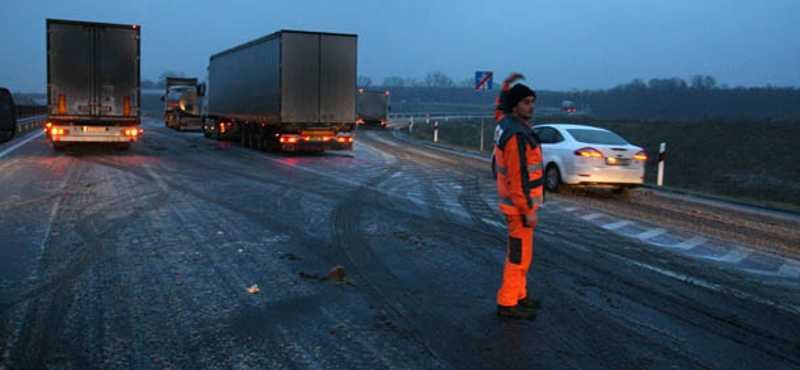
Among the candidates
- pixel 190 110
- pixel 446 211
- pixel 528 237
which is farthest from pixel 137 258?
pixel 190 110

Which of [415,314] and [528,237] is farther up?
[528,237]

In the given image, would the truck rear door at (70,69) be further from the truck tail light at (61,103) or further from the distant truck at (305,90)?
the distant truck at (305,90)

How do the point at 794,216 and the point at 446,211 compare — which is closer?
the point at 446,211

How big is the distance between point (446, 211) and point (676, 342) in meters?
5.84

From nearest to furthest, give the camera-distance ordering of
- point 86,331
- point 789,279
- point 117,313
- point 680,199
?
point 86,331 < point 117,313 < point 789,279 < point 680,199

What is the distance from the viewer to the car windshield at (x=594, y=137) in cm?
1292

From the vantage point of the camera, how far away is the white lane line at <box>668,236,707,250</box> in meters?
8.08

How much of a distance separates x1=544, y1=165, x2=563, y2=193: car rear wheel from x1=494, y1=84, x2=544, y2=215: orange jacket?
841 centimetres

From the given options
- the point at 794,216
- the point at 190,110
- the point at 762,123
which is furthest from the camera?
the point at 762,123

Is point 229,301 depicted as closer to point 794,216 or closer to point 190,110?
point 794,216

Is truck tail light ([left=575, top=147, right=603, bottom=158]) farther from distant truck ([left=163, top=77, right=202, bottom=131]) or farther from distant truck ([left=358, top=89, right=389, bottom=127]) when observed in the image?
distant truck ([left=358, top=89, right=389, bottom=127])

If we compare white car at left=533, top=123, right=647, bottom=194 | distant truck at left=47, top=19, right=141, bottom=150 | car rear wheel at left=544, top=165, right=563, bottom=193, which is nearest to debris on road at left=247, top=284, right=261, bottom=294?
white car at left=533, top=123, right=647, bottom=194

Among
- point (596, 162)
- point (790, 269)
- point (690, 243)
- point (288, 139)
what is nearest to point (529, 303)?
point (790, 269)

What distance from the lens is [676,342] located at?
4590mm
